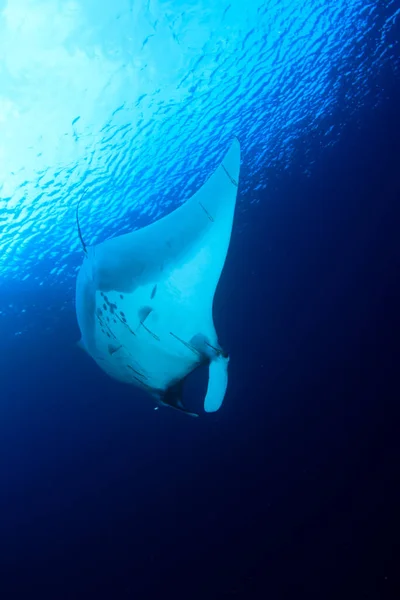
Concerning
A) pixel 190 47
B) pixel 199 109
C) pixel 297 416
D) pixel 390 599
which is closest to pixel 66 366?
pixel 297 416

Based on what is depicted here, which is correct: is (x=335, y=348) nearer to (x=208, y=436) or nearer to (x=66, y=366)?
(x=208, y=436)

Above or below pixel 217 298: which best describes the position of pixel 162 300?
above

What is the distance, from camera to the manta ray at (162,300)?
7.12ft

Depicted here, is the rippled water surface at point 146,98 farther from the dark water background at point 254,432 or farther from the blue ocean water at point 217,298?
the dark water background at point 254,432

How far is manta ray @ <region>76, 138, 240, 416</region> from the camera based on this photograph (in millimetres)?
2170

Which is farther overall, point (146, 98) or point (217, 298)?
point (217, 298)

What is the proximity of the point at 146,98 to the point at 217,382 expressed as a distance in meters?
4.70

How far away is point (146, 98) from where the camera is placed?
5332 mm

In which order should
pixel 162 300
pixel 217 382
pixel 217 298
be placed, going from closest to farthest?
pixel 217 382 < pixel 162 300 < pixel 217 298

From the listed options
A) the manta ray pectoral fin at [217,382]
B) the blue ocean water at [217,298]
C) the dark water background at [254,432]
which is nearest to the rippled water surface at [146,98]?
the blue ocean water at [217,298]

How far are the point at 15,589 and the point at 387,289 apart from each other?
12.8 meters

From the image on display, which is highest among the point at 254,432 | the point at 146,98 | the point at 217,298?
the point at 146,98

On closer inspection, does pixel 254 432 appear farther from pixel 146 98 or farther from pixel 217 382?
pixel 217 382

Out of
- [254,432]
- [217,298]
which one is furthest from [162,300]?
[254,432]
